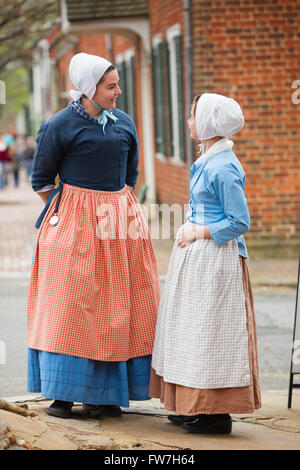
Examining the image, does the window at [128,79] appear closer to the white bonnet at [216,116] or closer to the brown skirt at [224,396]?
the white bonnet at [216,116]

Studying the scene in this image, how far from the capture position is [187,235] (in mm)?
4980

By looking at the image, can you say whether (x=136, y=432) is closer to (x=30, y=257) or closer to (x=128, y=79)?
(x=30, y=257)

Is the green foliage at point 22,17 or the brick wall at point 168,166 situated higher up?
Answer: the green foliage at point 22,17

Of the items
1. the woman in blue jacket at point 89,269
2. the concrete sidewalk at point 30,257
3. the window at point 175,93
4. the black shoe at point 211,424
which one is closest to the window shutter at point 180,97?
the window at point 175,93

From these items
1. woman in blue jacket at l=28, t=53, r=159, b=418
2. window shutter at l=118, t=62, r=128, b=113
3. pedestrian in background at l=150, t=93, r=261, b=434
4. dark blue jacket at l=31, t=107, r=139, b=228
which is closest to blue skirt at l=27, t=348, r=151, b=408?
woman in blue jacket at l=28, t=53, r=159, b=418

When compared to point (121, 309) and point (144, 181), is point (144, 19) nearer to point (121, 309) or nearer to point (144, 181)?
point (144, 181)

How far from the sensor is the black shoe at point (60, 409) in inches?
203

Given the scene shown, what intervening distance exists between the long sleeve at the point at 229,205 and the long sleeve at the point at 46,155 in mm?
843

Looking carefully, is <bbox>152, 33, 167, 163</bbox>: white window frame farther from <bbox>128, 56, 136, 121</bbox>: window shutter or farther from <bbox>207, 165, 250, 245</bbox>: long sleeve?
<bbox>207, 165, 250, 245</bbox>: long sleeve

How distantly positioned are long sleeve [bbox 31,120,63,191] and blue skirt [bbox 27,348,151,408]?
0.90m

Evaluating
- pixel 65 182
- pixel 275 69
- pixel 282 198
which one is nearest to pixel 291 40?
pixel 275 69

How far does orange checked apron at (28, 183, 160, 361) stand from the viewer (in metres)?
5.09

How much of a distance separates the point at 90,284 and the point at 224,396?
878 millimetres

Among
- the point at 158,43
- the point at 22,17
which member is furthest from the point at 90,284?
the point at 22,17
